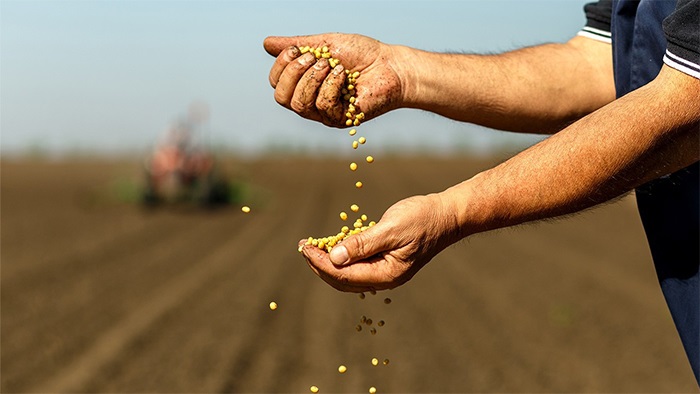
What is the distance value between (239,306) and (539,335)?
2804mm

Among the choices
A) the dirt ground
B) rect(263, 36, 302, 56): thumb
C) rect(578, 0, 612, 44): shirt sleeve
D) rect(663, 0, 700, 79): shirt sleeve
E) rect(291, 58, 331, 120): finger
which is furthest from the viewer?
the dirt ground

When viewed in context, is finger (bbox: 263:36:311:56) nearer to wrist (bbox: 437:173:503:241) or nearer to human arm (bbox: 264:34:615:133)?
human arm (bbox: 264:34:615:133)

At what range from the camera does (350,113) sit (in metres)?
2.80

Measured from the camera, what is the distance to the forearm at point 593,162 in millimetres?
2277

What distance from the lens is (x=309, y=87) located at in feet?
8.94

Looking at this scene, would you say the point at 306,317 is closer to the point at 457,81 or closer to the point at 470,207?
the point at 457,81

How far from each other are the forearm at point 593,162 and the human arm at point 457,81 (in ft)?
1.84

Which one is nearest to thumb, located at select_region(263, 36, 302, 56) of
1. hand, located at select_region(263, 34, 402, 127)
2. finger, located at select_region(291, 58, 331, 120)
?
hand, located at select_region(263, 34, 402, 127)

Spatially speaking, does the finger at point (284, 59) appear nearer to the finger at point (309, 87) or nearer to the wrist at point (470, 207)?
the finger at point (309, 87)

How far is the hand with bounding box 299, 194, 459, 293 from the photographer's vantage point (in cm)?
236

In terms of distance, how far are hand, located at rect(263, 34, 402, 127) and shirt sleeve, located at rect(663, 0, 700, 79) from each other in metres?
0.85

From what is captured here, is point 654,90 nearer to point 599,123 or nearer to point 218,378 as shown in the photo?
point 599,123

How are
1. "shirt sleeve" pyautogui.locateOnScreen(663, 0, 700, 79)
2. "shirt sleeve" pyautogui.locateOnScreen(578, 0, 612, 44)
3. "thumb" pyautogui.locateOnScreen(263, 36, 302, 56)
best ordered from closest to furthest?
"shirt sleeve" pyautogui.locateOnScreen(663, 0, 700, 79) → "thumb" pyautogui.locateOnScreen(263, 36, 302, 56) → "shirt sleeve" pyautogui.locateOnScreen(578, 0, 612, 44)

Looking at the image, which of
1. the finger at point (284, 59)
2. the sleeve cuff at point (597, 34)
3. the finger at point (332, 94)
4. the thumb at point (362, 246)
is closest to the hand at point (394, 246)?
the thumb at point (362, 246)
